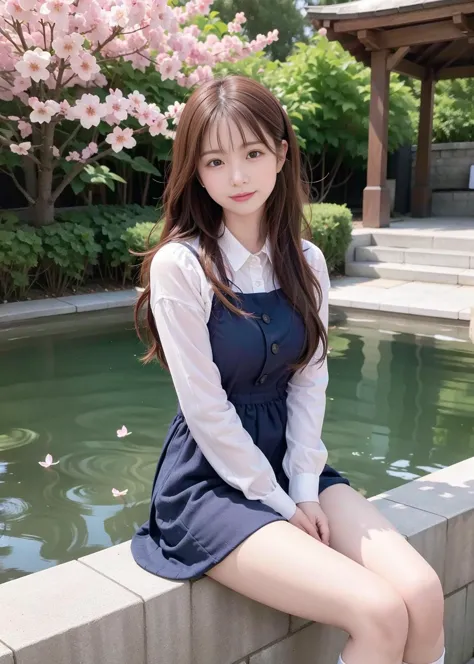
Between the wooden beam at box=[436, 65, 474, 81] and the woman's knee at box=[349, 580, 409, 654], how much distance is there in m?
11.9

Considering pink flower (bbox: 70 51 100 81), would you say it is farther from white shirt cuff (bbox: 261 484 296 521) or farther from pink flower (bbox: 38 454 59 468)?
white shirt cuff (bbox: 261 484 296 521)

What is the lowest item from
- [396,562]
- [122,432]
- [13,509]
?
[13,509]

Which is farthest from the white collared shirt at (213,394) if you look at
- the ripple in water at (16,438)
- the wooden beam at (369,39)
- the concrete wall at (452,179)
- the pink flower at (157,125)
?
the concrete wall at (452,179)

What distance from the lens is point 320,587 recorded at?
1.53 metres

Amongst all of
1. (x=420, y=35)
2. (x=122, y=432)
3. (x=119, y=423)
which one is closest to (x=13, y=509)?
(x=122, y=432)

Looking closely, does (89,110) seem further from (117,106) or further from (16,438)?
(16,438)

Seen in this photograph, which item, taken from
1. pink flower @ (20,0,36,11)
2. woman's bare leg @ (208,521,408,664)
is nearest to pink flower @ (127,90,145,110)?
pink flower @ (20,0,36,11)

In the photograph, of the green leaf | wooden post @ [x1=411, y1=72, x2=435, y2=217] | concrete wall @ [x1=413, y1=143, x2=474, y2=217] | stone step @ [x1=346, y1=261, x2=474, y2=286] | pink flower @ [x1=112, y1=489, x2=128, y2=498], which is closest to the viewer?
pink flower @ [x1=112, y1=489, x2=128, y2=498]

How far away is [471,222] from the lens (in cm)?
1123

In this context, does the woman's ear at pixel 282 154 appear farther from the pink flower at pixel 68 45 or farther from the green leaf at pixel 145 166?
the green leaf at pixel 145 166

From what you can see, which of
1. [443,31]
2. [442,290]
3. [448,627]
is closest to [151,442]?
[448,627]

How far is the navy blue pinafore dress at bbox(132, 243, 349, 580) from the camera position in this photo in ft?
5.52

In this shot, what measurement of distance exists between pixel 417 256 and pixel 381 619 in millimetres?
8013

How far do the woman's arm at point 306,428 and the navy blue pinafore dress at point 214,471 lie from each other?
0.11 feet
